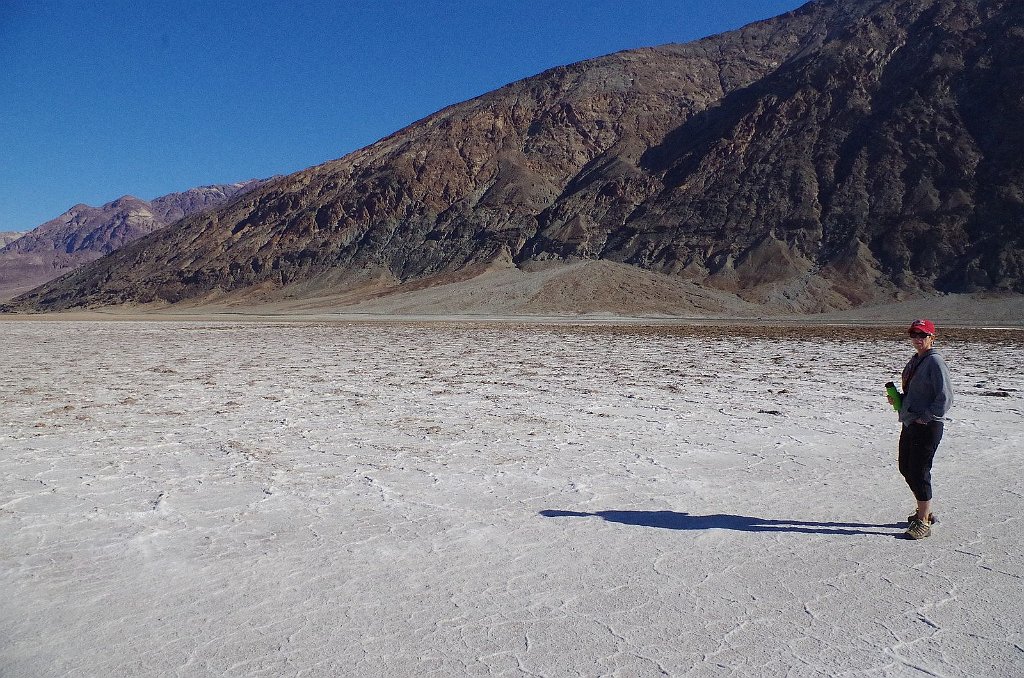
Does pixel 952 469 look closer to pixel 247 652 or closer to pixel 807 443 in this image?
pixel 807 443

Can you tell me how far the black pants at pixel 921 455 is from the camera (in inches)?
204

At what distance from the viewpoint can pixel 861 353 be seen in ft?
70.4

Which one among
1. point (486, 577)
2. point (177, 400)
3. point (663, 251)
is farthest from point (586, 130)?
point (486, 577)

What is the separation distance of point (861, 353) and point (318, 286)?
6458 cm

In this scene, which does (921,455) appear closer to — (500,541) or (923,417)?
(923,417)

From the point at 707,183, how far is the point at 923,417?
69640 mm

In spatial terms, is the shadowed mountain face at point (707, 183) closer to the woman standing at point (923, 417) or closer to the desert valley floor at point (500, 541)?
the desert valley floor at point (500, 541)

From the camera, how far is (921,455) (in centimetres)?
523

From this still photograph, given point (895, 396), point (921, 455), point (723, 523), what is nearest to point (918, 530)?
point (921, 455)

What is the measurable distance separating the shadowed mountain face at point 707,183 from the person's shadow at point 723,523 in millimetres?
55895

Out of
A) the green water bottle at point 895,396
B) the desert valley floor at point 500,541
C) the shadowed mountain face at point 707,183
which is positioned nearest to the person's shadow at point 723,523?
the desert valley floor at point 500,541

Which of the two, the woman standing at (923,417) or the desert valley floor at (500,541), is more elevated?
the woman standing at (923,417)

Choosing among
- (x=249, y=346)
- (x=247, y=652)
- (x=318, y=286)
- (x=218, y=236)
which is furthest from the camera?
(x=218, y=236)

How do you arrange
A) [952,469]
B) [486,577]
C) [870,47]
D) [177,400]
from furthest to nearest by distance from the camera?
1. [870,47]
2. [177,400]
3. [952,469]
4. [486,577]
